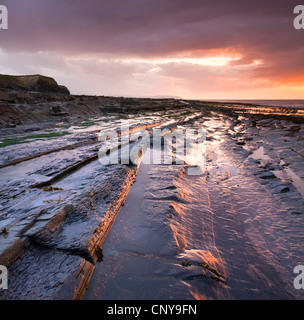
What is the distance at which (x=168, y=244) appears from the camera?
8.97 ft

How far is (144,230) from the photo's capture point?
120 inches

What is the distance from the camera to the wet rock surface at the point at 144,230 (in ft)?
6.88

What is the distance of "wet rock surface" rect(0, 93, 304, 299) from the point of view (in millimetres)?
2098

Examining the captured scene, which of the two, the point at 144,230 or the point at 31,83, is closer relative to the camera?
the point at 144,230

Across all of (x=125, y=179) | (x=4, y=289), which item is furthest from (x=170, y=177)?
(x=4, y=289)

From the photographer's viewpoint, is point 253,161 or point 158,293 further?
point 253,161

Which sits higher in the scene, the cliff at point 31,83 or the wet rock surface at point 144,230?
the cliff at point 31,83

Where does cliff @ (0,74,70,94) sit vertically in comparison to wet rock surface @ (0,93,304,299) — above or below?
above

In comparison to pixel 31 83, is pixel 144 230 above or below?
below

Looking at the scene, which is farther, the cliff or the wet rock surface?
the cliff

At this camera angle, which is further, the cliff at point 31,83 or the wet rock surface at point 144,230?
the cliff at point 31,83

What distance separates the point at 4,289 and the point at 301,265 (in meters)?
3.72
